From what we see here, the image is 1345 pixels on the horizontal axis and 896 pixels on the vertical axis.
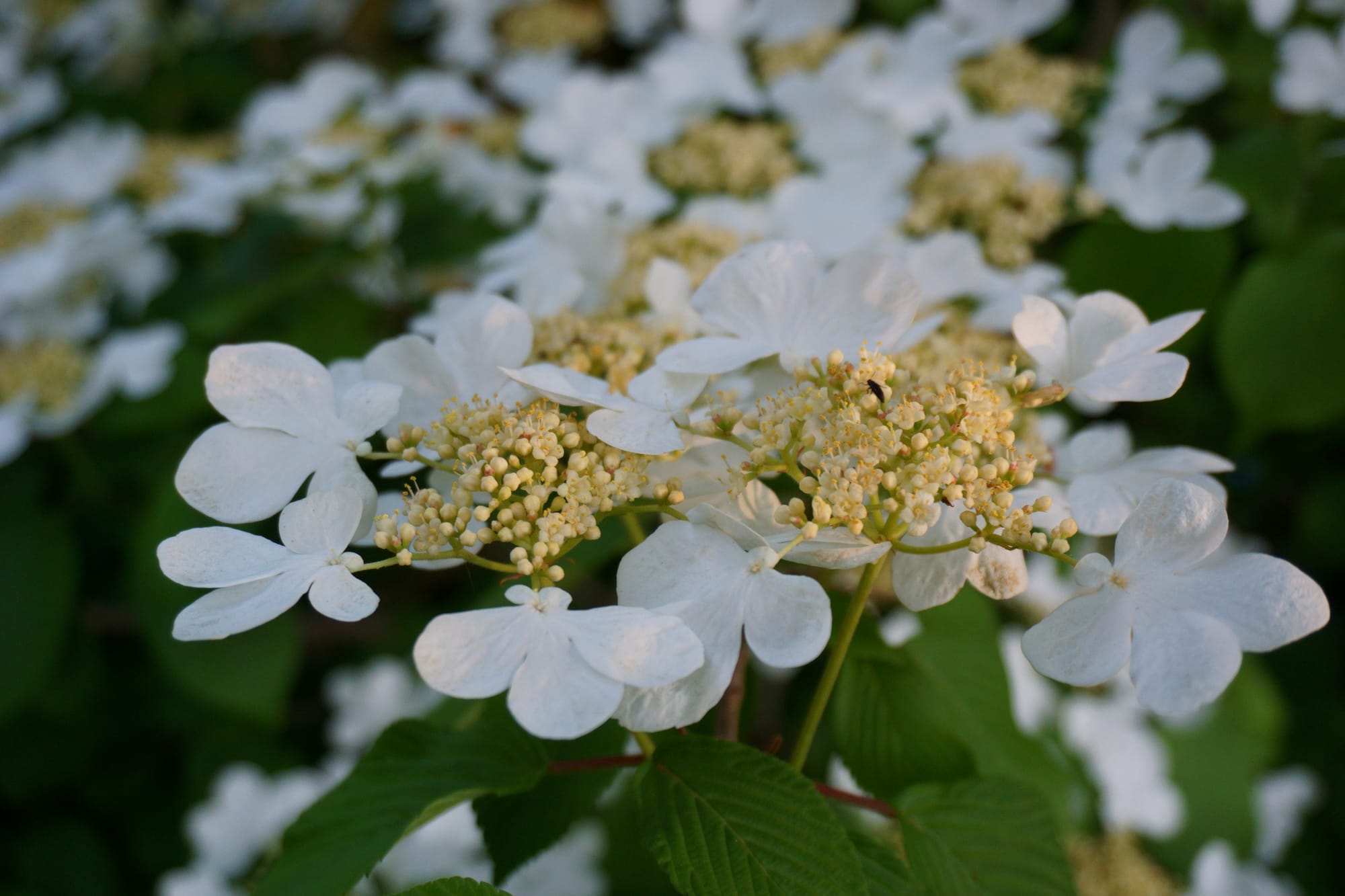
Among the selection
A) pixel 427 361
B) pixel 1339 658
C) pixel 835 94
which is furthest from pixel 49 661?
pixel 1339 658

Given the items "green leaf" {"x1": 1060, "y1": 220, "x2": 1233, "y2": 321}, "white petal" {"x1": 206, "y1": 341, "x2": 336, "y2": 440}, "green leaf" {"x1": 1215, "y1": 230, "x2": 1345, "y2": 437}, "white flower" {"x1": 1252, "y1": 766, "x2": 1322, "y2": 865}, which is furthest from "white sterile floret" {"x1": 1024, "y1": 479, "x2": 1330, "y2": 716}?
"white flower" {"x1": 1252, "y1": 766, "x2": 1322, "y2": 865}

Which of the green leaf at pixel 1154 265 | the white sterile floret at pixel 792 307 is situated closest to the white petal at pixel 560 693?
the white sterile floret at pixel 792 307

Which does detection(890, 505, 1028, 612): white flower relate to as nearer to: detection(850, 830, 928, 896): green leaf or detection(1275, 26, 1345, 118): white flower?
detection(850, 830, 928, 896): green leaf

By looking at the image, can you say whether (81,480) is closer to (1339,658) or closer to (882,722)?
(882,722)

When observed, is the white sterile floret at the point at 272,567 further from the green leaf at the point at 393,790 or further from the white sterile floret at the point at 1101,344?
the white sterile floret at the point at 1101,344

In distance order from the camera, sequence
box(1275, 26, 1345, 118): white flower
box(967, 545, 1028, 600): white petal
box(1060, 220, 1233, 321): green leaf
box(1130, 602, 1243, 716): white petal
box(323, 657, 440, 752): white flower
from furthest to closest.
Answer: box(323, 657, 440, 752): white flower → box(1275, 26, 1345, 118): white flower → box(1060, 220, 1233, 321): green leaf → box(967, 545, 1028, 600): white petal → box(1130, 602, 1243, 716): white petal
